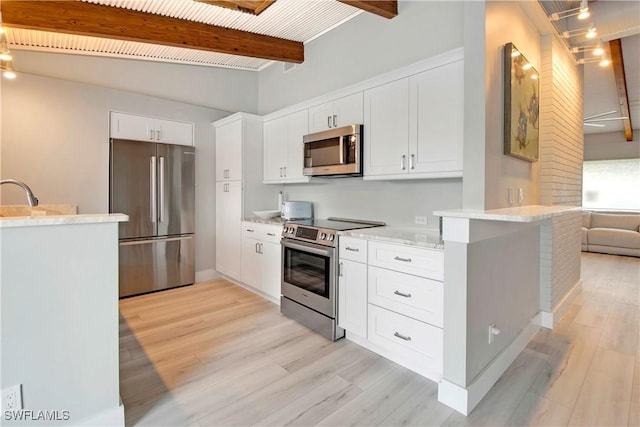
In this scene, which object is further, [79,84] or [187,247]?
[187,247]

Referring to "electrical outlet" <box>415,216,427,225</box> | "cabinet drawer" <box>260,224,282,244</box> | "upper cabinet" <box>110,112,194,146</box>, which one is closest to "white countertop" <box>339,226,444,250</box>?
"electrical outlet" <box>415,216,427,225</box>

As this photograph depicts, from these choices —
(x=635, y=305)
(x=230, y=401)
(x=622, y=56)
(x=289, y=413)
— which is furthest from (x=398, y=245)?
(x=622, y=56)

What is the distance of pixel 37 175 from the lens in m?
3.32

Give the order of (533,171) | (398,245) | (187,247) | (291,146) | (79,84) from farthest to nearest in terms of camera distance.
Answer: (187,247)
(291,146)
(79,84)
(533,171)
(398,245)

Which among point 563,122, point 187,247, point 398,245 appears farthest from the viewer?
point 187,247

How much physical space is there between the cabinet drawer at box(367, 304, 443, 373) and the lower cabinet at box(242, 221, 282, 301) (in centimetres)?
133

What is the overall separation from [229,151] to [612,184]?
9.58 metres

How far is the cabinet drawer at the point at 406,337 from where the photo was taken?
2.04 m

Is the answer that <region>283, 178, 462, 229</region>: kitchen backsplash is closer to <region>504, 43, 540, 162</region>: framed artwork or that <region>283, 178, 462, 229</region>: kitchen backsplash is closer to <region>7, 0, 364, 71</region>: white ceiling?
<region>504, 43, 540, 162</region>: framed artwork

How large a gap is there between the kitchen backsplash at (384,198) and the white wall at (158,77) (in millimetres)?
1798

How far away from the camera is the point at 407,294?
2180mm

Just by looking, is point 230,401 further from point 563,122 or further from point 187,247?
point 563,122

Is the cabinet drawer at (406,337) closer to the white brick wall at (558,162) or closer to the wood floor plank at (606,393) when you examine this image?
the wood floor plank at (606,393)

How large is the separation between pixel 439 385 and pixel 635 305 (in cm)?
327
